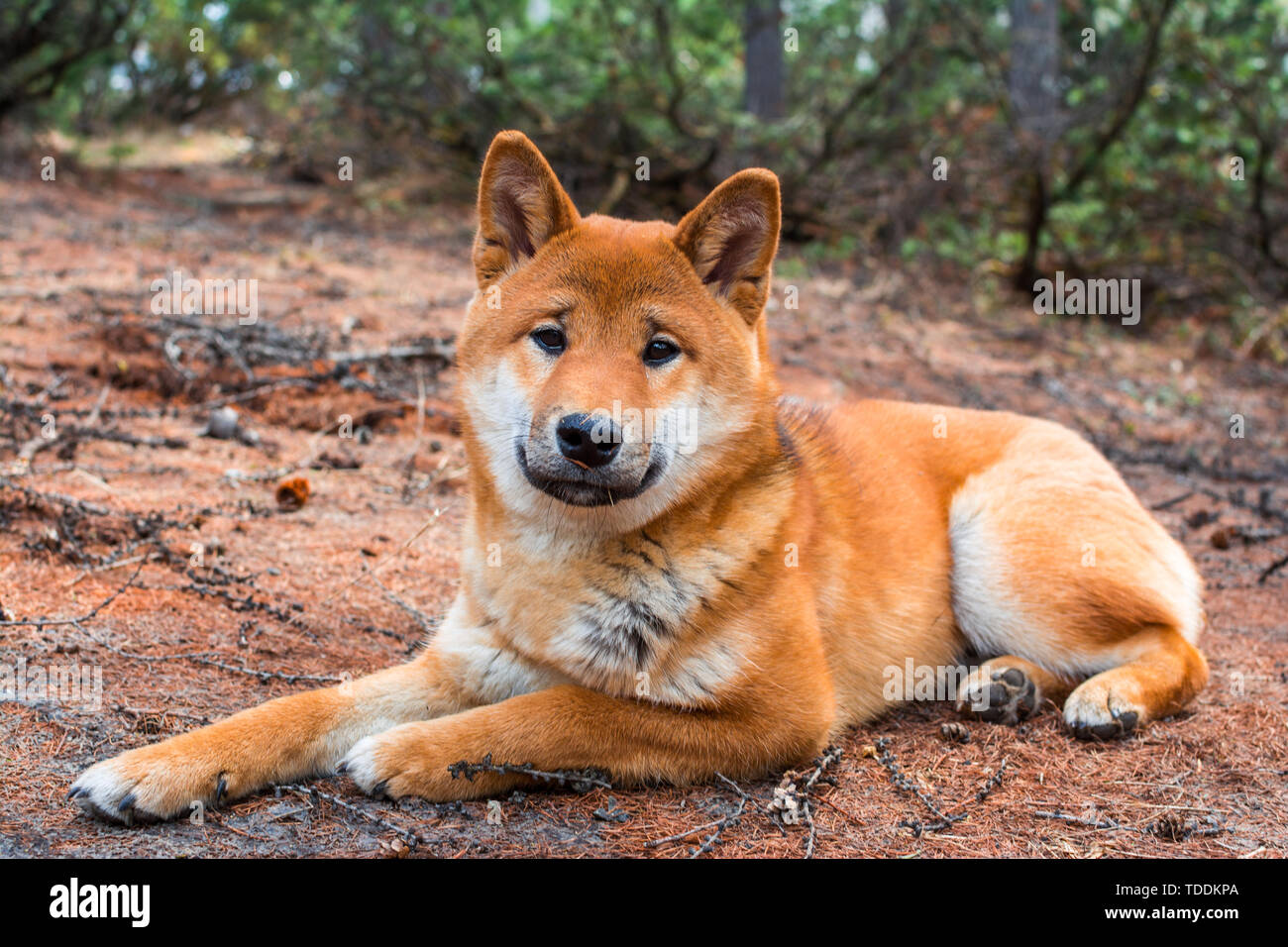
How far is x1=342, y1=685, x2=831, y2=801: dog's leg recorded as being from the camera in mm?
3031

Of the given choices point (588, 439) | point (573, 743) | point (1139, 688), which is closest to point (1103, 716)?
point (1139, 688)

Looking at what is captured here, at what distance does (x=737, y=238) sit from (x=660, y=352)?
0.53 m

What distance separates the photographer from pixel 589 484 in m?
2.99

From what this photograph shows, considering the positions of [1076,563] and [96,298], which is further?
[96,298]

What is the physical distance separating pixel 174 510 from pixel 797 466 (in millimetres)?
2942

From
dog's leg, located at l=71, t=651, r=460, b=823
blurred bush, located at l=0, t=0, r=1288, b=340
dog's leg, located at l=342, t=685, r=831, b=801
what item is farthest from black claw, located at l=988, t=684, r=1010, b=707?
blurred bush, located at l=0, t=0, r=1288, b=340

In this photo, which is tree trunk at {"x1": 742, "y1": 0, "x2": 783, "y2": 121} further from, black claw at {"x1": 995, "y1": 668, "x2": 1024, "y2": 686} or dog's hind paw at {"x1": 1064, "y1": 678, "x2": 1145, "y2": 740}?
dog's hind paw at {"x1": 1064, "y1": 678, "x2": 1145, "y2": 740}

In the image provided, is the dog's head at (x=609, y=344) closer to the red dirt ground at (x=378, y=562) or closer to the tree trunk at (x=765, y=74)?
the red dirt ground at (x=378, y=562)

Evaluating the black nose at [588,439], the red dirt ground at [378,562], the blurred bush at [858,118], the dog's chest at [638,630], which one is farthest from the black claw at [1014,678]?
the blurred bush at [858,118]

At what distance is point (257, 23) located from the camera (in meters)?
17.0

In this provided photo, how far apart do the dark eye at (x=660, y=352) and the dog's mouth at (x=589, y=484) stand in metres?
0.35

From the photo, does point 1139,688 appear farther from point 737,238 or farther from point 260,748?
point 260,748

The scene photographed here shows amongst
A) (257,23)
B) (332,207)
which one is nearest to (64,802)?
(332,207)

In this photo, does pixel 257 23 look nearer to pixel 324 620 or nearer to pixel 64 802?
pixel 324 620
